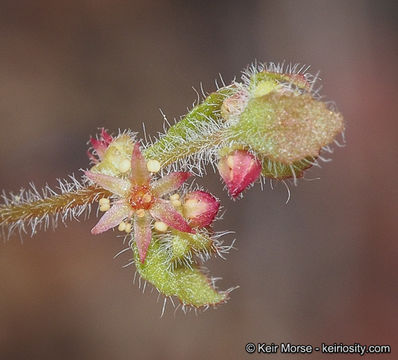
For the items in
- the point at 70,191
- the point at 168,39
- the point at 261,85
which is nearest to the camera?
the point at 261,85

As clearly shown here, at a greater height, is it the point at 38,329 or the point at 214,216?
the point at 38,329

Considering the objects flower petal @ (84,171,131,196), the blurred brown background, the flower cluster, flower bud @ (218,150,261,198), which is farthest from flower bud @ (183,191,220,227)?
the blurred brown background

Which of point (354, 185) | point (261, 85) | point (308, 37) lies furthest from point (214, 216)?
point (308, 37)

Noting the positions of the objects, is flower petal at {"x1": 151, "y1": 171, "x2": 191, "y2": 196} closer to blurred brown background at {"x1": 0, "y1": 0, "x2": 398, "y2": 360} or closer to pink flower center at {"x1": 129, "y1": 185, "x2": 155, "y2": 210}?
pink flower center at {"x1": 129, "y1": 185, "x2": 155, "y2": 210}

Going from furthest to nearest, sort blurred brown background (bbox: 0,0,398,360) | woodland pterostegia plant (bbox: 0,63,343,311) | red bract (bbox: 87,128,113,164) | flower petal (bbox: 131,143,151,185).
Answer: blurred brown background (bbox: 0,0,398,360), red bract (bbox: 87,128,113,164), flower petal (bbox: 131,143,151,185), woodland pterostegia plant (bbox: 0,63,343,311)

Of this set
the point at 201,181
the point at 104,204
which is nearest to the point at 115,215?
the point at 104,204

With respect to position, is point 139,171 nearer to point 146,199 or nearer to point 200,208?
point 146,199

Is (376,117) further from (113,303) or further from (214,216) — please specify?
(214,216)

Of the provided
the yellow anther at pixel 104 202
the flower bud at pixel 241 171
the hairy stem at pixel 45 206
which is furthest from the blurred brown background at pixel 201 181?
the flower bud at pixel 241 171

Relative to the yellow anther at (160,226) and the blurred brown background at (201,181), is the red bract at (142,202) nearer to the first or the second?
the yellow anther at (160,226)
